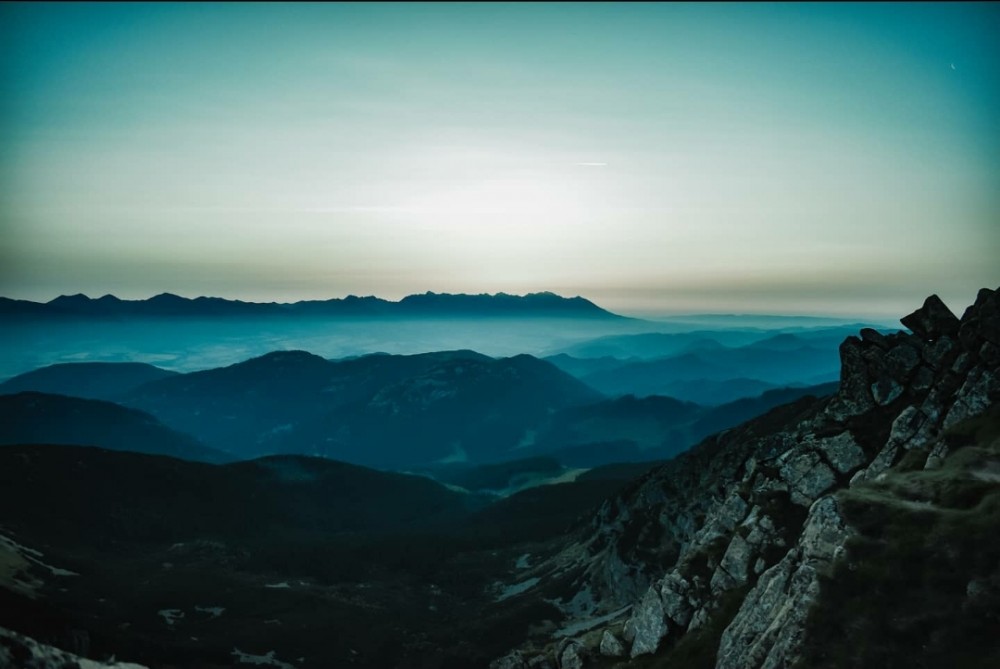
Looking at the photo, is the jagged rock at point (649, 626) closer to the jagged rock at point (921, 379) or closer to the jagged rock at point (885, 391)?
the jagged rock at point (885, 391)

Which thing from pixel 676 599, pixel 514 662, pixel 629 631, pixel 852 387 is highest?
pixel 852 387

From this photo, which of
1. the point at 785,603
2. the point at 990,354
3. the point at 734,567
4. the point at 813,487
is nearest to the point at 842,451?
the point at 813,487

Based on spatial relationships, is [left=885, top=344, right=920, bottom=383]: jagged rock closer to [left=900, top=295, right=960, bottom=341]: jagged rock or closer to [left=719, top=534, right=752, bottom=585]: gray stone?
[left=900, top=295, right=960, bottom=341]: jagged rock

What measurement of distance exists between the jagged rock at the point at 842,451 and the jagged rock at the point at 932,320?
24.1 m

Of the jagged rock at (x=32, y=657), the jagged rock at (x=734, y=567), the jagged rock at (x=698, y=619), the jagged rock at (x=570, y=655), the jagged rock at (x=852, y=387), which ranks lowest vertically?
the jagged rock at (x=570, y=655)

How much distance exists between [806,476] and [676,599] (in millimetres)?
28507

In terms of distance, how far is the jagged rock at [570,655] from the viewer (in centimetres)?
10428

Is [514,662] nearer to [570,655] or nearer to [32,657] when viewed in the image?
[570,655]

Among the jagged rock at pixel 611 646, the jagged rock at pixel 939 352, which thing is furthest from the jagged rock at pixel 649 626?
the jagged rock at pixel 939 352

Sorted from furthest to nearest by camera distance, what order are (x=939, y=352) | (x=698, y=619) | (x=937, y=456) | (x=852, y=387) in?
(x=852, y=387) < (x=939, y=352) < (x=698, y=619) < (x=937, y=456)

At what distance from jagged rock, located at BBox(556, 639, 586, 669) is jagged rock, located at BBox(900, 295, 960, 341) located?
265 feet

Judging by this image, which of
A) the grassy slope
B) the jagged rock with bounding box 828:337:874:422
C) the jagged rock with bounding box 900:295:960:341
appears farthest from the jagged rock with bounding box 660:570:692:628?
the jagged rock with bounding box 900:295:960:341

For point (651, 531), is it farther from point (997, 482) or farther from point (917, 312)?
point (997, 482)

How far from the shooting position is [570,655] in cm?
10662
